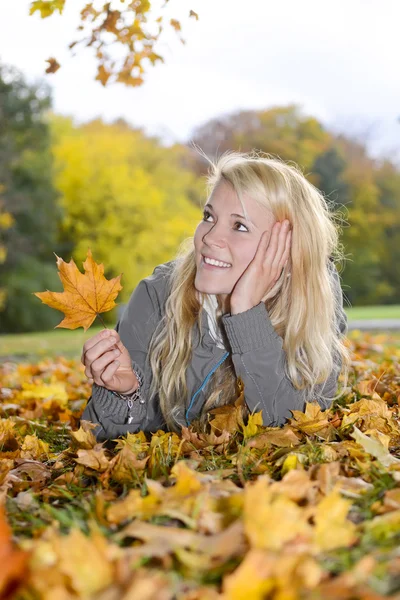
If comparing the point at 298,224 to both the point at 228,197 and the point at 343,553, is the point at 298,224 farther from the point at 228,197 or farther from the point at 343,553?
the point at 343,553

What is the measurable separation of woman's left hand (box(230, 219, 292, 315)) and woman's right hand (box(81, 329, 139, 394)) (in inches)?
17.6

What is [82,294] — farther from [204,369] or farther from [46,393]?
[46,393]

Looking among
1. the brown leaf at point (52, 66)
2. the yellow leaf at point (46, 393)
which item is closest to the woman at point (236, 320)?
the yellow leaf at point (46, 393)

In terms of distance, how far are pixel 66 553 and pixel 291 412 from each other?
1.53 m

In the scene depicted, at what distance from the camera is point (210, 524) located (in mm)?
1138

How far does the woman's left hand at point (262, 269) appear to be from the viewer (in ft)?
7.88

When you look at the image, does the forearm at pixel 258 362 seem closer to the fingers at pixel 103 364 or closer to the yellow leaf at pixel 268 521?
the fingers at pixel 103 364

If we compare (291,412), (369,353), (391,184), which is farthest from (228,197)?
(391,184)

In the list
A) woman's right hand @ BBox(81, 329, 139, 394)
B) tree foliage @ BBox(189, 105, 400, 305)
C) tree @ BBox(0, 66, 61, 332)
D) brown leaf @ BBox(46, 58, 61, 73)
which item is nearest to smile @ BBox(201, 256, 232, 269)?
woman's right hand @ BBox(81, 329, 139, 394)

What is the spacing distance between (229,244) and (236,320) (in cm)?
30

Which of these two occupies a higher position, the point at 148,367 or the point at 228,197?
the point at 228,197

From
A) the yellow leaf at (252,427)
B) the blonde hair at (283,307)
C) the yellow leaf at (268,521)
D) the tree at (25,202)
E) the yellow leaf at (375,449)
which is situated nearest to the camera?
the yellow leaf at (268,521)

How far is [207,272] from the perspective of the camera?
2453mm

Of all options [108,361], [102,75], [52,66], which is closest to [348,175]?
[102,75]
